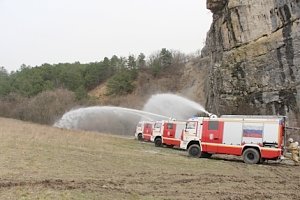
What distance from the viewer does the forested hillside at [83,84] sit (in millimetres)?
91188

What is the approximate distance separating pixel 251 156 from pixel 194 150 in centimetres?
387

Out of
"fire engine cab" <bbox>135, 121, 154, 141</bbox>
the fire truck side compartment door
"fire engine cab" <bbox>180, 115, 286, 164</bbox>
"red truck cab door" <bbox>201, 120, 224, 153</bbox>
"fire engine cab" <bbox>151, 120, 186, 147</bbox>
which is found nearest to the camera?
the fire truck side compartment door

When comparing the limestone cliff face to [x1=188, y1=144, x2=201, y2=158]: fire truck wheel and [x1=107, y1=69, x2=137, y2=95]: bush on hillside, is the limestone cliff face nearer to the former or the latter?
[x1=188, y1=144, x2=201, y2=158]: fire truck wheel

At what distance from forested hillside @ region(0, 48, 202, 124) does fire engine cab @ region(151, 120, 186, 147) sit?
165 feet

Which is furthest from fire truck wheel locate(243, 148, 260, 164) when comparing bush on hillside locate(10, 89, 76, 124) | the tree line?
the tree line

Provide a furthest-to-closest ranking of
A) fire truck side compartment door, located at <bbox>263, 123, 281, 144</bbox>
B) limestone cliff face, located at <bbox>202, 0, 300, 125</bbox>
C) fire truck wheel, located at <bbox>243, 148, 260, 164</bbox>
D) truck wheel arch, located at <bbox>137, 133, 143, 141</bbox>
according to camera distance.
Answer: truck wheel arch, located at <bbox>137, 133, 143, 141</bbox>
limestone cliff face, located at <bbox>202, 0, 300, 125</bbox>
fire truck wheel, located at <bbox>243, 148, 260, 164</bbox>
fire truck side compartment door, located at <bbox>263, 123, 281, 144</bbox>

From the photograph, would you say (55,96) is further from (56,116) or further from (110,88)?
(110,88)

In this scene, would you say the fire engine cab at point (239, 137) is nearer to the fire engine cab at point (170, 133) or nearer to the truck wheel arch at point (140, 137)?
the fire engine cab at point (170, 133)

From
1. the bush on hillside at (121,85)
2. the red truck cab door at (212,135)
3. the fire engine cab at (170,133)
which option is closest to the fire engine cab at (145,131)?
the fire engine cab at (170,133)

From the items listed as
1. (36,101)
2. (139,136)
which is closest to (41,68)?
(36,101)

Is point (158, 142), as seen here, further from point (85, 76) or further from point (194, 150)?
point (85, 76)

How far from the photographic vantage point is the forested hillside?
91188 millimetres

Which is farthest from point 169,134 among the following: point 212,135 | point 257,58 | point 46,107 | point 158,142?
point 46,107

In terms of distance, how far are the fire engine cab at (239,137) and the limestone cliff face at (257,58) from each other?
17.8 metres
